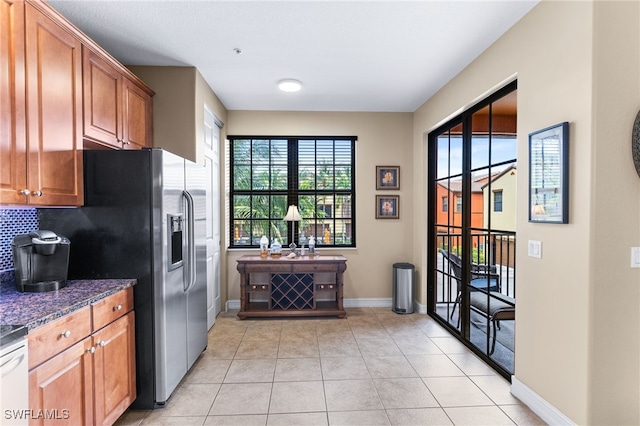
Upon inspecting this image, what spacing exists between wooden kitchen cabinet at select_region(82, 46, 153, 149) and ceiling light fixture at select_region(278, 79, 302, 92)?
4.41 feet

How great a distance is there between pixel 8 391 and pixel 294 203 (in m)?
3.55

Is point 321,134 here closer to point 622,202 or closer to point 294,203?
point 294,203

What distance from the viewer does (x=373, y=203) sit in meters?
4.55

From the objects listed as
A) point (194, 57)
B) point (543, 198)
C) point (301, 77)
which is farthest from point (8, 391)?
point (301, 77)

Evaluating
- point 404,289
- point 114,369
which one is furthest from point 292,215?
point 114,369

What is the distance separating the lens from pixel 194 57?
115 inches

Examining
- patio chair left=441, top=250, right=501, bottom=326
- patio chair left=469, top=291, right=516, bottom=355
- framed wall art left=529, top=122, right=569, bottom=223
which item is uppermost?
framed wall art left=529, top=122, right=569, bottom=223

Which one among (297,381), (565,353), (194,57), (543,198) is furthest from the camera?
(194,57)

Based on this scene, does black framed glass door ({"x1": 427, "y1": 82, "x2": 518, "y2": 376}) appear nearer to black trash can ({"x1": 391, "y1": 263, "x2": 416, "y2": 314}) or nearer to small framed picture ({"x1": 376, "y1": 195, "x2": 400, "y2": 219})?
black trash can ({"x1": 391, "y1": 263, "x2": 416, "y2": 314})

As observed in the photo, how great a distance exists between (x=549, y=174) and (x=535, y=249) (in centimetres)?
52

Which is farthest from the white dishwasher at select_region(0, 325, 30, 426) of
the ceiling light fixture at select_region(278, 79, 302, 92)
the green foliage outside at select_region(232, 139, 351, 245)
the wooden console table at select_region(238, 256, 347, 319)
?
the green foliage outside at select_region(232, 139, 351, 245)

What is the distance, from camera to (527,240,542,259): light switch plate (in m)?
2.14

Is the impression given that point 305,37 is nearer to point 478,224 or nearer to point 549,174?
point 549,174

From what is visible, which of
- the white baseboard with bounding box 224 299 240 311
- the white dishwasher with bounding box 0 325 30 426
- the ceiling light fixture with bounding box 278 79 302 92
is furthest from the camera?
the white baseboard with bounding box 224 299 240 311
